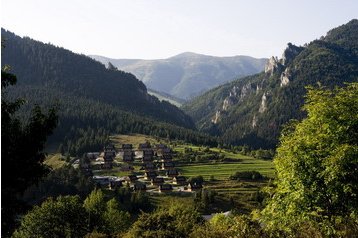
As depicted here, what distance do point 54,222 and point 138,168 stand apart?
10323 cm

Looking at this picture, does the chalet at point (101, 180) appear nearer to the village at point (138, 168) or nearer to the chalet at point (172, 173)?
the village at point (138, 168)

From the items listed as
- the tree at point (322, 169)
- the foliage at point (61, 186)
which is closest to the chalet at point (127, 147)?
the foliage at point (61, 186)

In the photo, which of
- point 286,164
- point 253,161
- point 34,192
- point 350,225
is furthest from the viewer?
point 253,161

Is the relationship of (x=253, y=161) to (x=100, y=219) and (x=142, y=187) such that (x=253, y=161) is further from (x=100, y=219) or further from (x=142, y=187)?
(x=100, y=219)

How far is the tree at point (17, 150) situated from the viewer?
1555 centimetres

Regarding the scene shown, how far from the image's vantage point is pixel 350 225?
18.7 m

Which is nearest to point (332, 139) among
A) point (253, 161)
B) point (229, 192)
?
point (229, 192)

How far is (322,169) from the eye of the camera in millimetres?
20984

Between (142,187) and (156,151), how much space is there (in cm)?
5777

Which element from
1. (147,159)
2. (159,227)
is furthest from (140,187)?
(159,227)

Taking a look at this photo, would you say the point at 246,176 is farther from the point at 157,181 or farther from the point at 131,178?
the point at 131,178

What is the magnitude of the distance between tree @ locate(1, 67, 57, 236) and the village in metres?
115

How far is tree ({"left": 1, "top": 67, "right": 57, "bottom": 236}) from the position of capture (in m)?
15.5

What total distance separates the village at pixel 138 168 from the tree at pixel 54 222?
66440 millimetres
